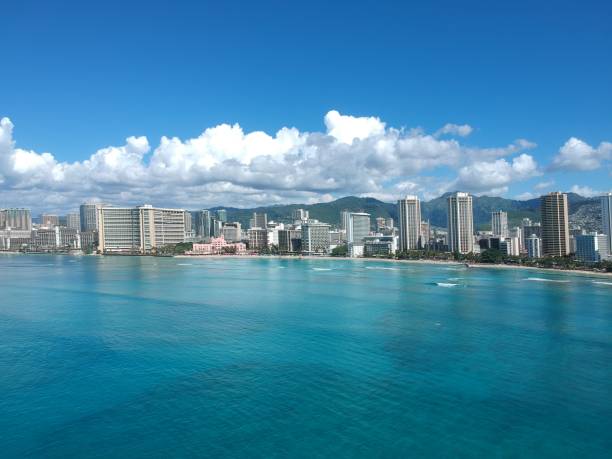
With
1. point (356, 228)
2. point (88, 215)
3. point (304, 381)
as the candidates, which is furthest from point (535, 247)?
point (88, 215)

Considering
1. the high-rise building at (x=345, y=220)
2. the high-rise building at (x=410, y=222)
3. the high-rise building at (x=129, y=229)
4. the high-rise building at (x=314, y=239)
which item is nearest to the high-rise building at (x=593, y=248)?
the high-rise building at (x=410, y=222)

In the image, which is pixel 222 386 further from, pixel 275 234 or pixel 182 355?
pixel 275 234

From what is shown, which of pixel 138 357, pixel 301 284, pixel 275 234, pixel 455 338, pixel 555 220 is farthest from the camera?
pixel 275 234

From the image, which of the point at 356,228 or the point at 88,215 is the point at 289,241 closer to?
the point at 356,228

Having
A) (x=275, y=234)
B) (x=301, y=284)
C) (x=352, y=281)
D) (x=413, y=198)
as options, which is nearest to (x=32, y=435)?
(x=301, y=284)

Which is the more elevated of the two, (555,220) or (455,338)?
(555,220)

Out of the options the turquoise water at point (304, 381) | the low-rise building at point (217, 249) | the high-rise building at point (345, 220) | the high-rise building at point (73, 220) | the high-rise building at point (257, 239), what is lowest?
the turquoise water at point (304, 381)

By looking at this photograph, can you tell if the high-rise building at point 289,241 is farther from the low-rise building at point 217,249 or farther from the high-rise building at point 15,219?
the high-rise building at point 15,219

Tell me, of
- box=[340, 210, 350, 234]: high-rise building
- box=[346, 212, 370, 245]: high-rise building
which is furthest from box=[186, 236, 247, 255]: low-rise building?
box=[340, 210, 350, 234]: high-rise building
